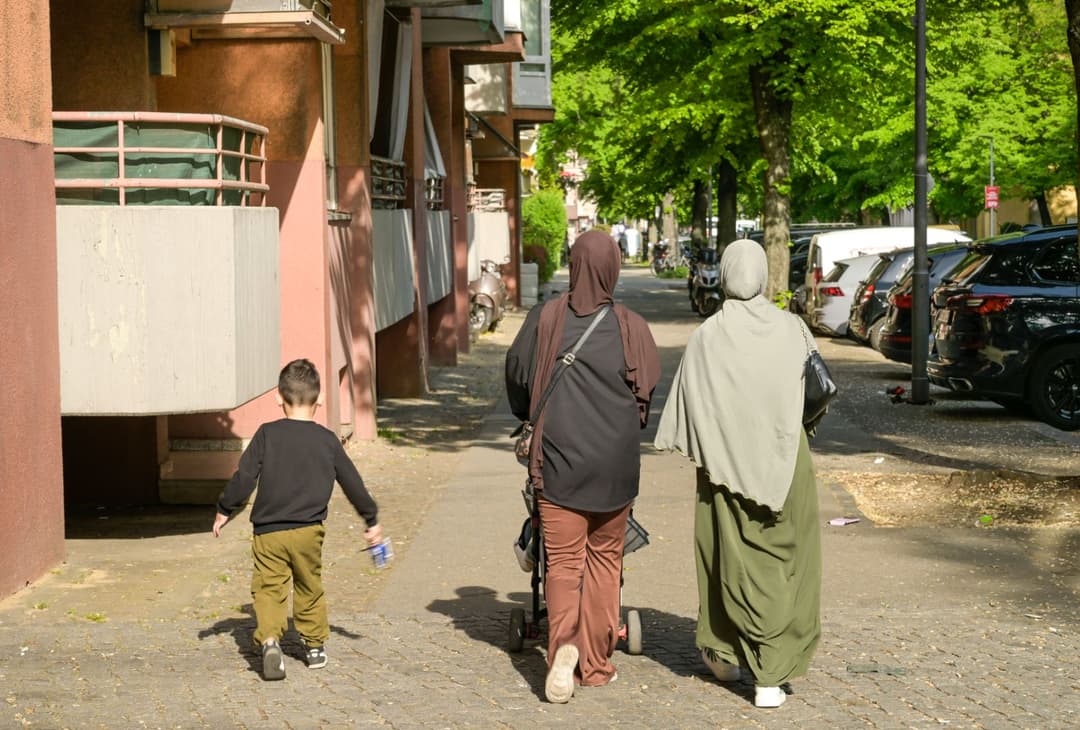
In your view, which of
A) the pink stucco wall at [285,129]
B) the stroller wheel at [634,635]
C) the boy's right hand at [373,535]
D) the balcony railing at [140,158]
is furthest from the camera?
the pink stucco wall at [285,129]

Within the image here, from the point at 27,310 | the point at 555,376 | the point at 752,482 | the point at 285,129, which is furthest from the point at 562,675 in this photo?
the point at 285,129

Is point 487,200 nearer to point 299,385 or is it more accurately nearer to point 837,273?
point 837,273

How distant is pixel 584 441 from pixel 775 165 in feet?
79.2

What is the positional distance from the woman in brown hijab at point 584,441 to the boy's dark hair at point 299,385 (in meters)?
0.91

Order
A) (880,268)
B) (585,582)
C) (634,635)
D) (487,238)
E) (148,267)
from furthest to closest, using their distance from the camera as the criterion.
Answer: (487,238) < (880,268) < (148,267) < (634,635) < (585,582)

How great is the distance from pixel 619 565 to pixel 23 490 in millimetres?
3689

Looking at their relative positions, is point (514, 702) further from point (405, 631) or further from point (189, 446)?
point (189, 446)

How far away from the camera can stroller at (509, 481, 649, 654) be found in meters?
7.02

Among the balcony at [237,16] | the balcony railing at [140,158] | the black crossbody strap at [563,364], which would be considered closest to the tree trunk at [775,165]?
the balcony at [237,16]

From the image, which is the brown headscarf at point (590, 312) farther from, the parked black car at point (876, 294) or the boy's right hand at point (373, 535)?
the parked black car at point (876, 294)

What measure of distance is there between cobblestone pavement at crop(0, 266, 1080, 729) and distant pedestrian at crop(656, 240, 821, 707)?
275 mm

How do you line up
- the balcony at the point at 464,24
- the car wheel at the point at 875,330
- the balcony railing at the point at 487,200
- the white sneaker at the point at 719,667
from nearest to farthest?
the white sneaker at the point at 719,667 < the balcony at the point at 464,24 < the car wheel at the point at 875,330 < the balcony railing at the point at 487,200

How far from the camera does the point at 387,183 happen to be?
18.5 m

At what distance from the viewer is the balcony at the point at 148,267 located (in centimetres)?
994
